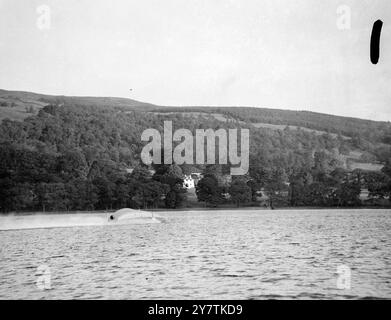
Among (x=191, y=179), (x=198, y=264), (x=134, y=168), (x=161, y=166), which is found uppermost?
(x=161, y=166)

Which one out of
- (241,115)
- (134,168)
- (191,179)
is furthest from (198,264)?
(241,115)

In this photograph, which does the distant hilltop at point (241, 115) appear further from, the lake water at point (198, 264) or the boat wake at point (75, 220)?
the lake water at point (198, 264)

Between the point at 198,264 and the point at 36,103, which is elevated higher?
the point at 36,103

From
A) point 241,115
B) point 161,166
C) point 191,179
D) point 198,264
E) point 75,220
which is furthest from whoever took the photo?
point 241,115

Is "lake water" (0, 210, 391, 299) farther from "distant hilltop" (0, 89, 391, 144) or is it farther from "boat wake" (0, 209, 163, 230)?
"distant hilltop" (0, 89, 391, 144)

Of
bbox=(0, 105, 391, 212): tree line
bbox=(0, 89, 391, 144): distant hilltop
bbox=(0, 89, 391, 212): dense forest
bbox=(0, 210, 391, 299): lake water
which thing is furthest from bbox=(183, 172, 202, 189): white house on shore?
bbox=(0, 210, 391, 299): lake water

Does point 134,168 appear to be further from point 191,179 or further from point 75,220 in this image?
point 75,220
